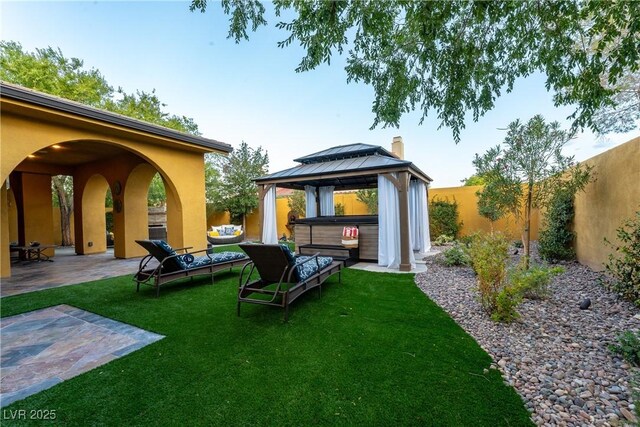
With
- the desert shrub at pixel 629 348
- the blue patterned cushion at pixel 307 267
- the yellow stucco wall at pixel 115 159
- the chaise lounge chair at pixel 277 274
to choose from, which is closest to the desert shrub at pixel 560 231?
the desert shrub at pixel 629 348

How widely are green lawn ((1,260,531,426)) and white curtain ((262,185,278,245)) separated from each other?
17.4 ft

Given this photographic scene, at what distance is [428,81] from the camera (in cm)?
392

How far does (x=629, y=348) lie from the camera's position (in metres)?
2.54

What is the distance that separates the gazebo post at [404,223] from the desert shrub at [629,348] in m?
4.19

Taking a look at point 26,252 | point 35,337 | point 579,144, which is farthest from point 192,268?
point 26,252

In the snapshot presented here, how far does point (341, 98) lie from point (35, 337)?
10.4 m

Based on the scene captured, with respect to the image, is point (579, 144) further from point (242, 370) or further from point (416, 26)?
point (242, 370)

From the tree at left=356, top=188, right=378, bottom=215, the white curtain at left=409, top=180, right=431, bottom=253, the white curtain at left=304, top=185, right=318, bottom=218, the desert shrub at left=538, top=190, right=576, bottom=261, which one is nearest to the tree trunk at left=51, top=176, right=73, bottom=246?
the white curtain at left=304, top=185, right=318, bottom=218

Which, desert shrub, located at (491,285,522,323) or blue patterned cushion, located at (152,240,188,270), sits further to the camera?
blue patterned cushion, located at (152,240,188,270)

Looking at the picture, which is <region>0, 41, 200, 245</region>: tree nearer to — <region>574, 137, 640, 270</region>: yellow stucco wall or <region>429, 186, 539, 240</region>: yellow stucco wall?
<region>429, 186, 539, 240</region>: yellow stucco wall

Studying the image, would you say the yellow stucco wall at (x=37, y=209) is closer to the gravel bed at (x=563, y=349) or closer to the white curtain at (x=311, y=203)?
the white curtain at (x=311, y=203)

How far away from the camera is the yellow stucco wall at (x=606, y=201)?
4207mm

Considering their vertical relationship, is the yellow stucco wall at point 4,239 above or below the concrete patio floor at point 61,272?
above

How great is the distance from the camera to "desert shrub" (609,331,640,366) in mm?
2492
